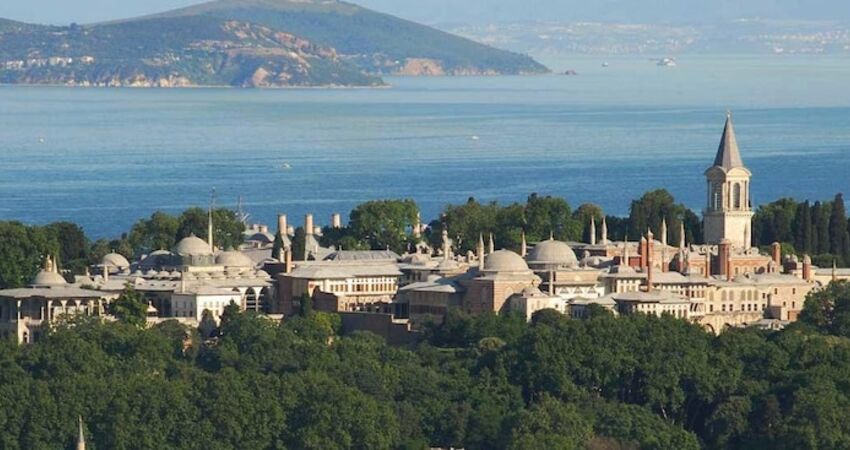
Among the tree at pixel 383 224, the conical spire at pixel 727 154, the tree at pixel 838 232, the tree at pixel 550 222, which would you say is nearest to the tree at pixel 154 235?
the tree at pixel 383 224

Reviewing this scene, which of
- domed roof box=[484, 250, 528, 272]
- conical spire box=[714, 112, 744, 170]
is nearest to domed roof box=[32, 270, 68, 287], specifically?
domed roof box=[484, 250, 528, 272]

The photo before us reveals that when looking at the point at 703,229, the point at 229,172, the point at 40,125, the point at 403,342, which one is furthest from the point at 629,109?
the point at 403,342

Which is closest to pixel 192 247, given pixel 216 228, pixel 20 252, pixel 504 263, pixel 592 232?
pixel 20 252

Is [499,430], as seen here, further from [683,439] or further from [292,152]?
[292,152]

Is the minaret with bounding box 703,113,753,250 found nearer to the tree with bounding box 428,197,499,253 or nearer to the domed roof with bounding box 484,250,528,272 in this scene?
the tree with bounding box 428,197,499,253

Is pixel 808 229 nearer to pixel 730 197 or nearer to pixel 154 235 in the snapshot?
pixel 730 197

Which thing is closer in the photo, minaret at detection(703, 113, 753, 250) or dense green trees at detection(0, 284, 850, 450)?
dense green trees at detection(0, 284, 850, 450)

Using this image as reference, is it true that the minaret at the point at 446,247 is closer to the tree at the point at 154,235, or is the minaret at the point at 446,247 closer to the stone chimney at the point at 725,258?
the stone chimney at the point at 725,258
